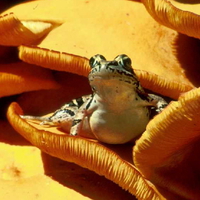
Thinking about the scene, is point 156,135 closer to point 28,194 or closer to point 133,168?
point 133,168

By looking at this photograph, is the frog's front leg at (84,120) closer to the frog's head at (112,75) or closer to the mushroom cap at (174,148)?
the frog's head at (112,75)

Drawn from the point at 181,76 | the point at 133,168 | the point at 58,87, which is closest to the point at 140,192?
the point at 133,168

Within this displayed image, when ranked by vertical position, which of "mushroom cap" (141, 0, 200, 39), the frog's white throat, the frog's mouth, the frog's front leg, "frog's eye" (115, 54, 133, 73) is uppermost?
"mushroom cap" (141, 0, 200, 39)

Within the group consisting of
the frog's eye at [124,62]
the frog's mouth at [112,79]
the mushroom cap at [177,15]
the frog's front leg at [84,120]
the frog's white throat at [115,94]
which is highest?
the mushroom cap at [177,15]

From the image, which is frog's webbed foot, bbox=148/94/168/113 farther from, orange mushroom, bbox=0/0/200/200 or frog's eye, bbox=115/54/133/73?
frog's eye, bbox=115/54/133/73

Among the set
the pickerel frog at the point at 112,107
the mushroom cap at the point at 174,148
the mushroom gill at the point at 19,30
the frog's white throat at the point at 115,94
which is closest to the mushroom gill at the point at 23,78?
the mushroom gill at the point at 19,30

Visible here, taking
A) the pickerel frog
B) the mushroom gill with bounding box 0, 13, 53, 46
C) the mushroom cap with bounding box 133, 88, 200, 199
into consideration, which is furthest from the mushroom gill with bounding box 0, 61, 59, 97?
the mushroom cap with bounding box 133, 88, 200, 199

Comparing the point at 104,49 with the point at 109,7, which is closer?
the point at 104,49

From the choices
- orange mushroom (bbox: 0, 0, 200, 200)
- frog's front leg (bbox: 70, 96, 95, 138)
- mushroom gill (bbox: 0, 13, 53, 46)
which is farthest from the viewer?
mushroom gill (bbox: 0, 13, 53, 46)
